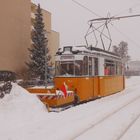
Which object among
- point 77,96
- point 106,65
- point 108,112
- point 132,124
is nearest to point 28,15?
point 106,65

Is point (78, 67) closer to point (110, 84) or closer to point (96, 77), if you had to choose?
point (96, 77)

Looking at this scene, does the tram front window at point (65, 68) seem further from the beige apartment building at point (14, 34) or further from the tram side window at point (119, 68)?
the beige apartment building at point (14, 34)

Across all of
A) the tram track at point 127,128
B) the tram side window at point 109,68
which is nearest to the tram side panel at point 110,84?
the tram side window at point 109,68

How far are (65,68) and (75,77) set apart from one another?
2.55ft

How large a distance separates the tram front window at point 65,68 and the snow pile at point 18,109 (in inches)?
179

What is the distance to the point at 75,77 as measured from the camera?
20.3m

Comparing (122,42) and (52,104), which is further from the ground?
(122,42)

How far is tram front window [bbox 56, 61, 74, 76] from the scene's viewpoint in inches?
809

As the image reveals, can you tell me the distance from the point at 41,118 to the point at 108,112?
11.0 feet

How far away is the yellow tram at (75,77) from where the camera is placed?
18.4 metres

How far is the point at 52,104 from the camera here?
1758cm

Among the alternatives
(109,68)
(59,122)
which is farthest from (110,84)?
(59,122)

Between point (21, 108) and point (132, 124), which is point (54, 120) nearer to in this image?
point (21, 108)

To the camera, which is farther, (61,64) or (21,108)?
(61,64)
